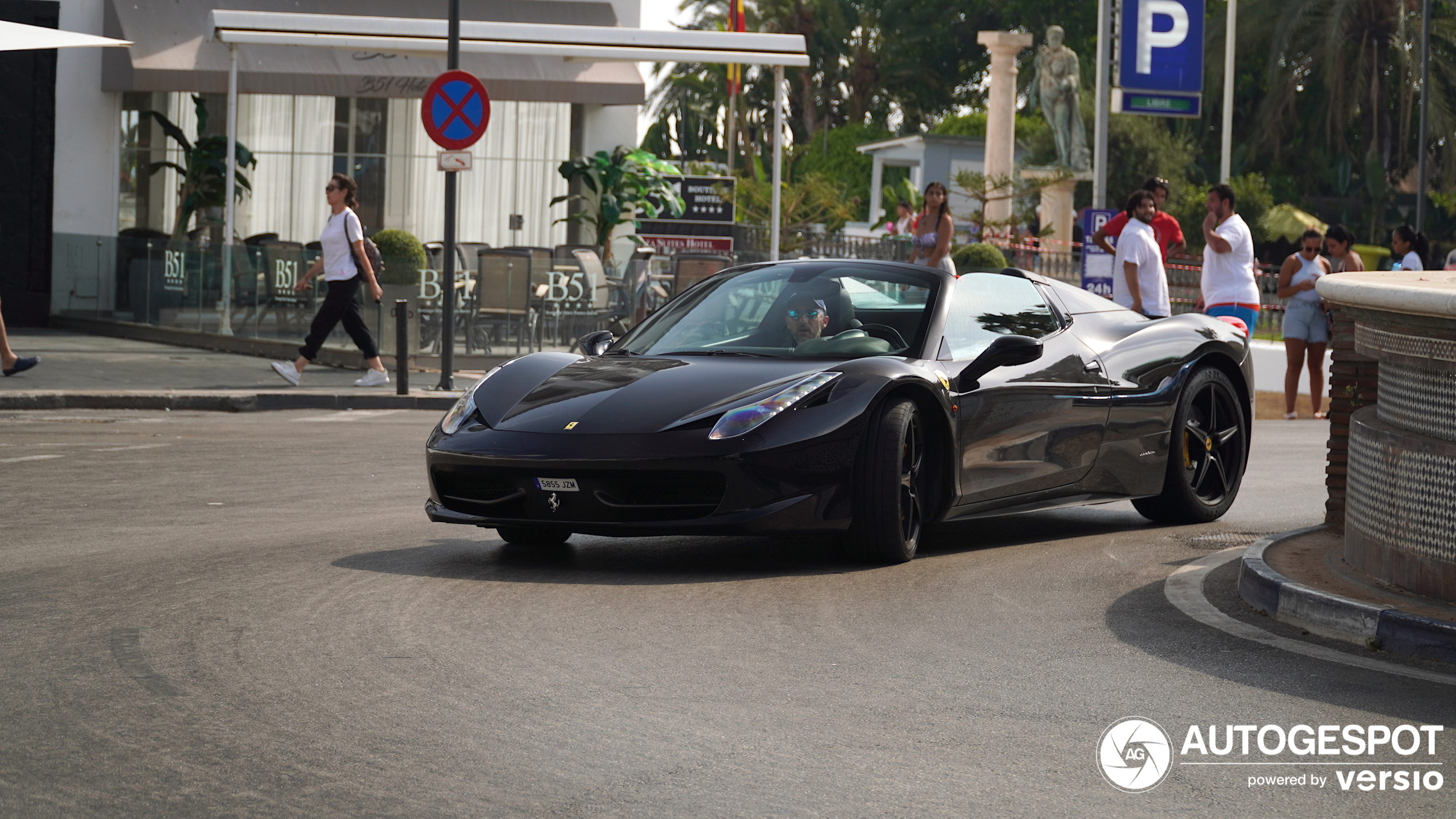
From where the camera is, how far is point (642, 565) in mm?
7117

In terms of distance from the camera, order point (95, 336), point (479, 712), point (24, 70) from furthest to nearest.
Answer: point (24, 70) → point (95, 336) → point (479, 712)

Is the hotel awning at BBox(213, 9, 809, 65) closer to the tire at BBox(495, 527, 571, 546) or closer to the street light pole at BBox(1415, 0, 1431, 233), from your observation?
the tire at BBox(495, 527, 571, 546)

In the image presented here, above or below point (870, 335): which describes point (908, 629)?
below

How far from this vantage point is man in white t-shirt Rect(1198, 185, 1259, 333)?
1479 cm

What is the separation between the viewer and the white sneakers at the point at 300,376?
52.8 feet

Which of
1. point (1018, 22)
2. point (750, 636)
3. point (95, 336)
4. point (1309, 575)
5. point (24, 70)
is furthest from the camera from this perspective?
point (1018, 22)

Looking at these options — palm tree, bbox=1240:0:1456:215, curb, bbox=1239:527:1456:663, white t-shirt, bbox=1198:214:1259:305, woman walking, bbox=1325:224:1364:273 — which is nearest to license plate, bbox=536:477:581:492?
curb, bbox=1239:527:1456:663

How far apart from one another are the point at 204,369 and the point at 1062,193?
3045 cm

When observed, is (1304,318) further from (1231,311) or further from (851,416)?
(851,416)

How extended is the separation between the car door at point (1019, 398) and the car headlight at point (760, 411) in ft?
2.61

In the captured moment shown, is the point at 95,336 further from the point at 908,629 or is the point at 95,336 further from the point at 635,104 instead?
the point at 908,629

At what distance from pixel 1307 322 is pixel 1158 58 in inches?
526

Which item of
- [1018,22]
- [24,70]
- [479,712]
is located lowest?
[479,712]

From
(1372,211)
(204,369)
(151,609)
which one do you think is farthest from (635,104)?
(1372,211)
